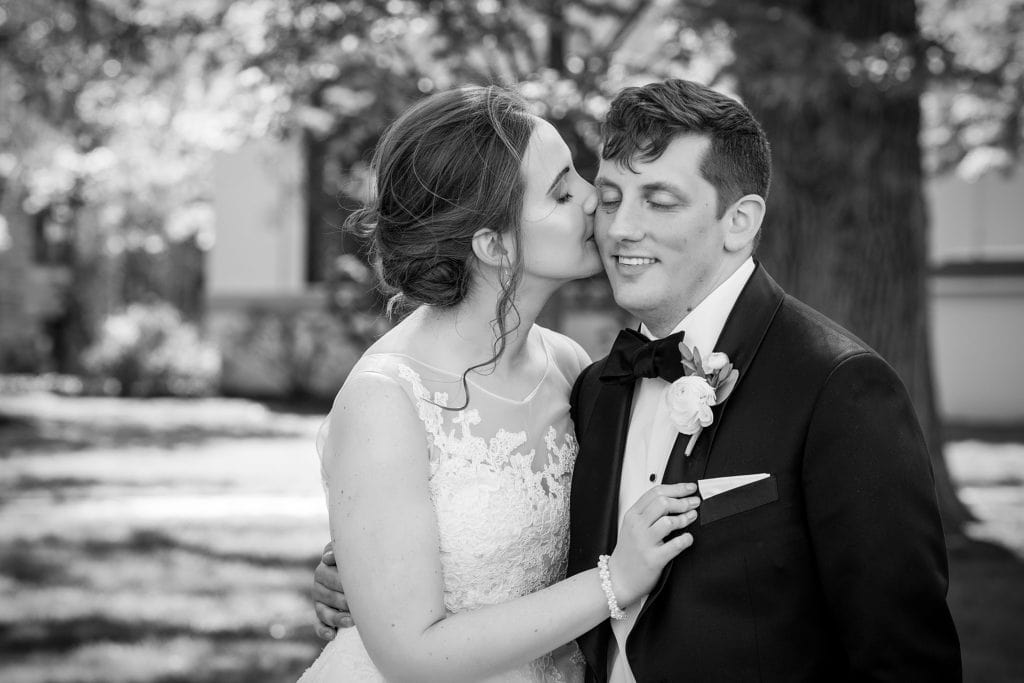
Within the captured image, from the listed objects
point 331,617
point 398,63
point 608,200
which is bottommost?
point 331,617

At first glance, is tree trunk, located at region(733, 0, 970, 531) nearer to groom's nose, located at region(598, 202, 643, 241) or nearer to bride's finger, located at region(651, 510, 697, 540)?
groom's nose, located at region(598, 202, 643, 241)

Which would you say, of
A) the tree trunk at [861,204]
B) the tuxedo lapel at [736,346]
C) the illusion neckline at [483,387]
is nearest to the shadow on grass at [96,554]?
the tree trunk at [861,204]

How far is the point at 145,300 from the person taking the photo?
2912 cm

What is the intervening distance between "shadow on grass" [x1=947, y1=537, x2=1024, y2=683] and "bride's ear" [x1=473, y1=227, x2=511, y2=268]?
3.94 m

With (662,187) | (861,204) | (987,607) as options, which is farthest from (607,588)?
(861,204)

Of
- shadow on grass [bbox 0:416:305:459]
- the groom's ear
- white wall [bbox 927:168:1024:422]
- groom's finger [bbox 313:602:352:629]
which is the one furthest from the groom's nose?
white wall [bbox 927:168:1024:422]

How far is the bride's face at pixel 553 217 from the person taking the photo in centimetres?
301

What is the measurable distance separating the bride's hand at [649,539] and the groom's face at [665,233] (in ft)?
1.70

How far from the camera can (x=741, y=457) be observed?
2502 millimetres

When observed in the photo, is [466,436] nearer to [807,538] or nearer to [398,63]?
[807,538]

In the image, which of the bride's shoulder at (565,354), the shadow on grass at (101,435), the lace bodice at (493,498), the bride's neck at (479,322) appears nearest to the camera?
the lace bodice at (493,498)

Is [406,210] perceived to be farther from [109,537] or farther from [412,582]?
[109,537]

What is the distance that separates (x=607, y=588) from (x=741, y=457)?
0.45 m

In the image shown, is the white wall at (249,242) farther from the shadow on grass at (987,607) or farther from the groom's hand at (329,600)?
the groom's hand at (329,600)
